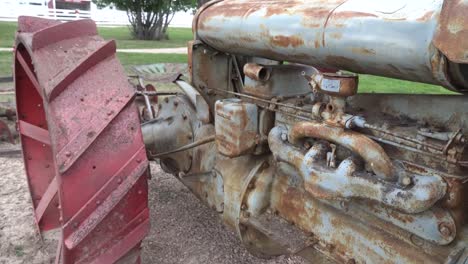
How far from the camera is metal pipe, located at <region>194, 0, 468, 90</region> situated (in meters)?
1.29

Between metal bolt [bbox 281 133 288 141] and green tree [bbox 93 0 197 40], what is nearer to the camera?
metal bolt [bbox 281 133 288 141]

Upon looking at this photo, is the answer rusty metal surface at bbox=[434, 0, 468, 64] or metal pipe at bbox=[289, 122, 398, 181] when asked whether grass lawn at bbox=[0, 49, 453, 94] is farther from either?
rusty metal surface at bbox=[434, 0, 468, 64]

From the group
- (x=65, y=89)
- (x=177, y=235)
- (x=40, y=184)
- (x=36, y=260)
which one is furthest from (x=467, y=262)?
(x=40, y=184)

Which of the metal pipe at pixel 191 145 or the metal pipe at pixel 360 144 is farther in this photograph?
the metal pipe at pixel 191 145

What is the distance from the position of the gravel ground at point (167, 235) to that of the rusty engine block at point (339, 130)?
0.37m

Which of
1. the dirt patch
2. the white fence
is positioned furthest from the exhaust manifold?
the white fence

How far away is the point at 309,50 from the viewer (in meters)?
1.67

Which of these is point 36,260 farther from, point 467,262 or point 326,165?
point 467,262

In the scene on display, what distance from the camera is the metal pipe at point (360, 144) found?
4.79 feet

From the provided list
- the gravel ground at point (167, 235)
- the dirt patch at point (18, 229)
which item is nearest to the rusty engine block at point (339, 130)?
the gravel ground at point (167, 235)

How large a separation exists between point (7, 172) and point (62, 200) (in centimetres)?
236

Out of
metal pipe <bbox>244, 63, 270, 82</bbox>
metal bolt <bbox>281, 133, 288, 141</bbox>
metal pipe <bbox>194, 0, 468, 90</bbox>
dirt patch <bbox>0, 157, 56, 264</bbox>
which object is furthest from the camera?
dirt patch <bbox>0, 157, 56, 264</bbox>

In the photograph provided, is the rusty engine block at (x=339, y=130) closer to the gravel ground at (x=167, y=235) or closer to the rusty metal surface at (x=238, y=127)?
the rusty metal surface at (x=238, y=127)

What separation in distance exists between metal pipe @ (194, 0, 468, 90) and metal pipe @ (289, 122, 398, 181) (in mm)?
200
